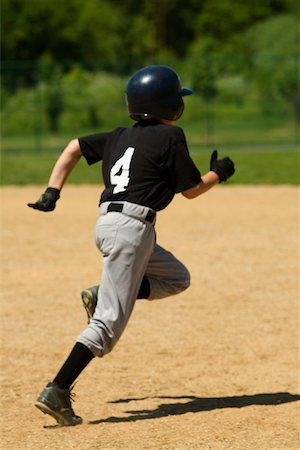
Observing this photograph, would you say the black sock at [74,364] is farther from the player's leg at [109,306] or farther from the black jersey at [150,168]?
the black jersey at [150,168]

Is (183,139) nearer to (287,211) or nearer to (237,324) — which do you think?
(237,324)

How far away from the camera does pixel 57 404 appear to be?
5.07 m

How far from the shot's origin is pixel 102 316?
5.09 metres

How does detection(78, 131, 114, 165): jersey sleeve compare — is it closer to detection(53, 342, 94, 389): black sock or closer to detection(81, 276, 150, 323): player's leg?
detection(81, 276, 150, 323): player's leg

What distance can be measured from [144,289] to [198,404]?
2.48 feet

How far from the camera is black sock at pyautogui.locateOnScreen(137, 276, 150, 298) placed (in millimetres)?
5414

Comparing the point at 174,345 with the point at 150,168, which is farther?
the point at 174,345

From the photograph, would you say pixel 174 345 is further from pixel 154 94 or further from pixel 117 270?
pixel 154 94

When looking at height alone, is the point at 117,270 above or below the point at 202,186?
below

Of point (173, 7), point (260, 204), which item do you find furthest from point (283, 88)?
point (173, 7)

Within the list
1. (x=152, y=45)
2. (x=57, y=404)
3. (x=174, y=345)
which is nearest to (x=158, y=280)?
(x=57, y=404)

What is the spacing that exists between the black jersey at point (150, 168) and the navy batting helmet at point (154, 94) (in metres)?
0.09

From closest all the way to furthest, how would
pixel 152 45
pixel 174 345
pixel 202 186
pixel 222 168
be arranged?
pixel 202 186 → pixel 222 168 → pixel 174 345 → pixel 152 45

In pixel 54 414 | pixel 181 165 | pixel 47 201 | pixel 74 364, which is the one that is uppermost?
pixel 181 165
